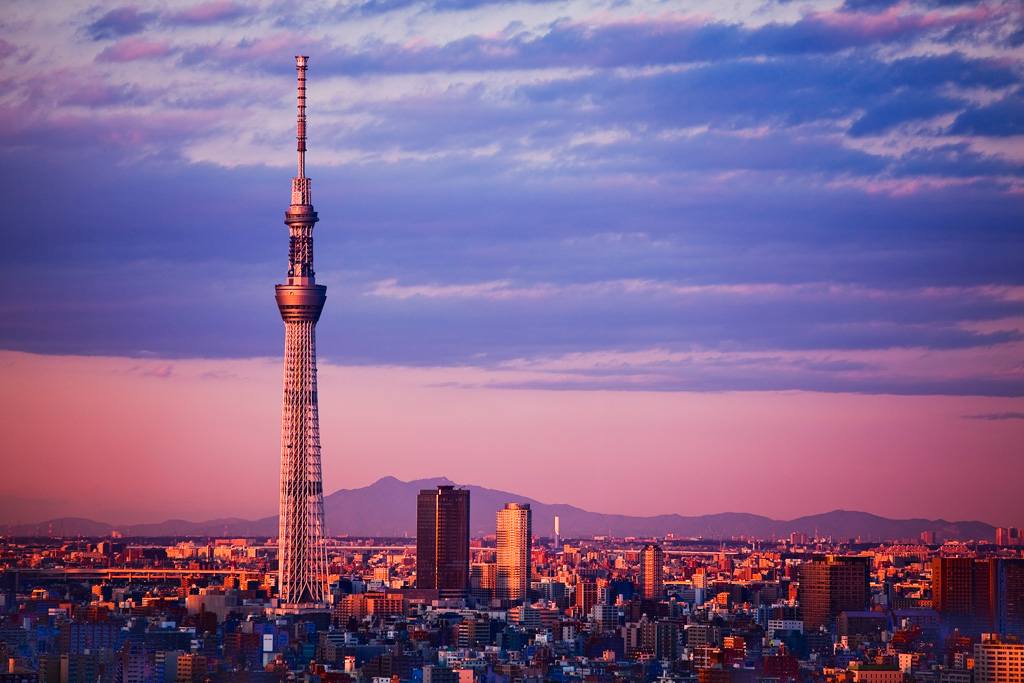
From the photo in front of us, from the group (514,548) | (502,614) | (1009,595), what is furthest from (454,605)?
(1009,595)

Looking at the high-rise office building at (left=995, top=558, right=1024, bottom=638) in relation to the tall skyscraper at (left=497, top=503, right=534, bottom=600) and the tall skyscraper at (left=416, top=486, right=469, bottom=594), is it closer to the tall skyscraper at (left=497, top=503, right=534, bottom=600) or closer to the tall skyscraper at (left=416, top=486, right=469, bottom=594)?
the tall skyscraper at (left=497, top=503, right=534, bottom=600)

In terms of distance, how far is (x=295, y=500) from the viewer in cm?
7269

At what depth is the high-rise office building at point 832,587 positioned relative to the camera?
67.6 meters

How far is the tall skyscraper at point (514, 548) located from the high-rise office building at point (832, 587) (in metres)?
16.5

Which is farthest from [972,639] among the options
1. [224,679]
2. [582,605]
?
[582,605]

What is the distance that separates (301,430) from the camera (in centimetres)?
7188

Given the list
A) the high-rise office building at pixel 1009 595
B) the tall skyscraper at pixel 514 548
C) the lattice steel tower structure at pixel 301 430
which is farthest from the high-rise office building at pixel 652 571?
the high-rise office building at pixel 1009 595

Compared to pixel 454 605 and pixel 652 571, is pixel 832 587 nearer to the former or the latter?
pixel 454 605

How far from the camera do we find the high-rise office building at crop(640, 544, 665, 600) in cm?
8568

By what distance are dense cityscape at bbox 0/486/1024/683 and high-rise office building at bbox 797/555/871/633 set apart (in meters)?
0.11

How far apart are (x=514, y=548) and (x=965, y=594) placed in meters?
34.5

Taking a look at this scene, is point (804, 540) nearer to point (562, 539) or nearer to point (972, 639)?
point (562, 539)

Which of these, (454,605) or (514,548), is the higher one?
(514,548)

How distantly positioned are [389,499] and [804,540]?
62.7 feet
